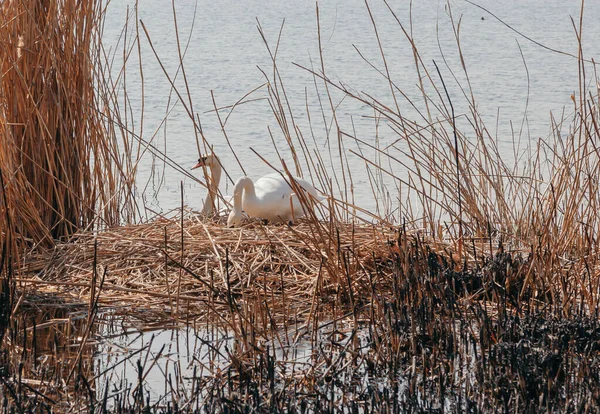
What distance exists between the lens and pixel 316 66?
480 inches

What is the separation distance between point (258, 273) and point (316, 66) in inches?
326

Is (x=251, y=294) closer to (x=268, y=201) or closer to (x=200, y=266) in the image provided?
(x=200, y=266)

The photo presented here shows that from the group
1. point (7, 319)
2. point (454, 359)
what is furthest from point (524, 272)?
point (7, 319)

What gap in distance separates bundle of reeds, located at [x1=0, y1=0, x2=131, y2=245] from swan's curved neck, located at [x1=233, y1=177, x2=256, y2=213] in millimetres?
697

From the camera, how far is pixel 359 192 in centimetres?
705

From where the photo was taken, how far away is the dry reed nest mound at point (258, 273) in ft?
11.8

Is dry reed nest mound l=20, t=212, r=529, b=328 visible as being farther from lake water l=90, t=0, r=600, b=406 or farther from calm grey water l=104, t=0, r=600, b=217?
calm grey water l=104, t=0, r=600, b=217

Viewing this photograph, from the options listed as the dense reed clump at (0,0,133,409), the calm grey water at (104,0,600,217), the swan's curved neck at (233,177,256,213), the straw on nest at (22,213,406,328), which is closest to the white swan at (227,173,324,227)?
the swan's curved neck at (233,177,256,213)

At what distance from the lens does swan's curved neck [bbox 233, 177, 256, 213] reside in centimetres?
511

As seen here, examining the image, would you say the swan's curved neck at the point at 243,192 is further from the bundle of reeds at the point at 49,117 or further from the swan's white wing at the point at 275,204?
the bundle of reeds at the point at 49,117

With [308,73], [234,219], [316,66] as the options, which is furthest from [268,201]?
[316,66]

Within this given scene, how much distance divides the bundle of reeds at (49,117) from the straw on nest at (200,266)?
0.21 meters

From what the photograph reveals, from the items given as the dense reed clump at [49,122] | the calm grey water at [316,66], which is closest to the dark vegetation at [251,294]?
the dense reed clump at [49,122]

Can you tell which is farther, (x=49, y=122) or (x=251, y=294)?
(x=49, y=122)
